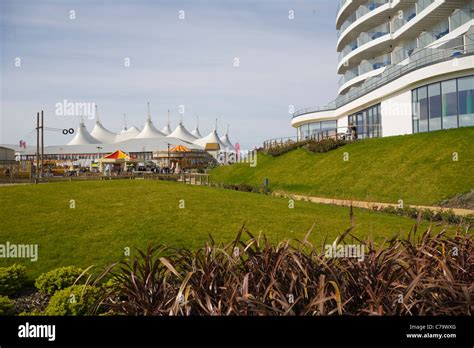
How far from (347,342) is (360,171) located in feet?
72.9

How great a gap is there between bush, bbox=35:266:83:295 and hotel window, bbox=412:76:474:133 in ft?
85.1

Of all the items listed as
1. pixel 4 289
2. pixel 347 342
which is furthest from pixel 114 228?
pixel 347 342

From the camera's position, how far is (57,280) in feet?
20.4

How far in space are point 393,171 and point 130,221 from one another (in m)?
16.0

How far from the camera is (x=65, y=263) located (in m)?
7.80

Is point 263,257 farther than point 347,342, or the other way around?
point 263,257

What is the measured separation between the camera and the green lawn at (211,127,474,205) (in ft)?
63.5

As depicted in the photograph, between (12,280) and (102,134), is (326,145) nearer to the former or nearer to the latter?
(12,280)

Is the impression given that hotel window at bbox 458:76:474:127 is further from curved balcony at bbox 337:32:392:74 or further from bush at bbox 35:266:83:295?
bush at bbox 35:266:83:295

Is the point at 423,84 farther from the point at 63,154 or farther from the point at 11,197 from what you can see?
the point at 63,154

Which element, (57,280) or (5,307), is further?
(57,280)

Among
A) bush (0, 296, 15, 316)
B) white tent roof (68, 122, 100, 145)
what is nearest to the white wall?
bush (0, 296, 15, 316)

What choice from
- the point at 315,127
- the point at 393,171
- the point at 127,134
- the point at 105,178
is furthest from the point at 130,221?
the point at 127,134

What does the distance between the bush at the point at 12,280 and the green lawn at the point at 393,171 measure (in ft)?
52.1
